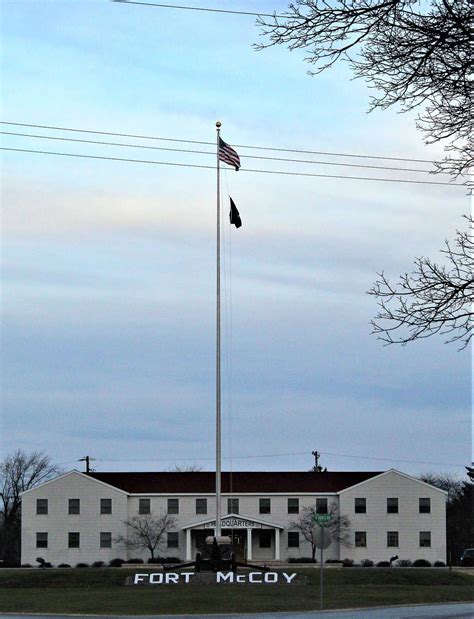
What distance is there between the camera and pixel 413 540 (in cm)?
7500

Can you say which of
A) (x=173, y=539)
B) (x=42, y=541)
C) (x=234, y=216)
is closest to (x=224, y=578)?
(x=234, y=216)

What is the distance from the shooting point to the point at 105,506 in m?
76.0

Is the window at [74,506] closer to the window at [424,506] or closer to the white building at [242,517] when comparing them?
the white building at [242,517]

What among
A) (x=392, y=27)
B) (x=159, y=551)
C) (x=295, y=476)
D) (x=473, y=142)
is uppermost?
(x=392, y=27)

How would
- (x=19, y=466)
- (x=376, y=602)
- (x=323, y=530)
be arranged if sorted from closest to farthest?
(x=323, y=530), (x=376, y=602), (x=19, y=466)

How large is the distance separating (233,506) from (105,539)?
9.23 meters

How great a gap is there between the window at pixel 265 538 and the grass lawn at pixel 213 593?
25473mm

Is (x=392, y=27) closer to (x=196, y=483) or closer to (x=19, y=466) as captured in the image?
(x=196, y=483)

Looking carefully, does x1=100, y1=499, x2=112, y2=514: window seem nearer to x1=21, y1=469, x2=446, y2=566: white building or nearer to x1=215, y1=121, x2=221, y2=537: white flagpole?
x1=21, y1=469, x2=446, y2=566: white building

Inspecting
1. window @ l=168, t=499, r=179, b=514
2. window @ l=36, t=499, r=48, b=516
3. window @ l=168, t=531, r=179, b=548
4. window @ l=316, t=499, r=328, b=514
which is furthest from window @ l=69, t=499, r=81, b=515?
window @ l=316, t=499, r=328, b=514

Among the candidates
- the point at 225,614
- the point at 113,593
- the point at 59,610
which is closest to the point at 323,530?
the point at 225,614

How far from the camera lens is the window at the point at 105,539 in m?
75.1

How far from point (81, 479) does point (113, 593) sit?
1535 inches

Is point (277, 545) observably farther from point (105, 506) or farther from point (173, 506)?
point (105, 506)
